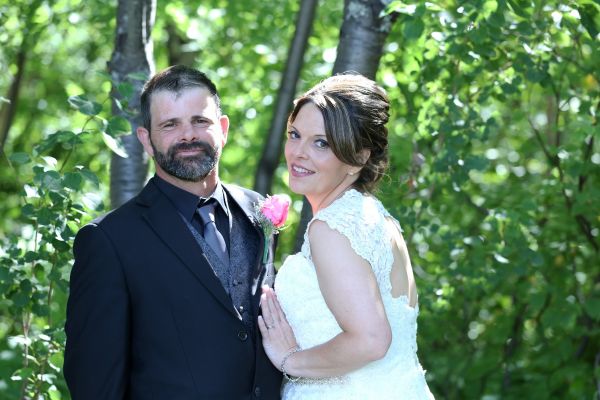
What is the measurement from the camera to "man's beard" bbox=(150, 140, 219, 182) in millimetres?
3242

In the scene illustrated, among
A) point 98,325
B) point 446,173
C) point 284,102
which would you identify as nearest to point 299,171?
point 98,325

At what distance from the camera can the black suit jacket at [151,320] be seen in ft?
9.71

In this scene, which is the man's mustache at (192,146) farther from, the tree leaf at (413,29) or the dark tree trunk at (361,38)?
the tree leaf at (413,29)

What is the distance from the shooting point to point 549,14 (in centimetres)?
451

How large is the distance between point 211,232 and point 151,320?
1.29 feet

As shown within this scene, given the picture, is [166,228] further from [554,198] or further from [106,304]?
[554,198]

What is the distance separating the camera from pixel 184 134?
327 centimetres

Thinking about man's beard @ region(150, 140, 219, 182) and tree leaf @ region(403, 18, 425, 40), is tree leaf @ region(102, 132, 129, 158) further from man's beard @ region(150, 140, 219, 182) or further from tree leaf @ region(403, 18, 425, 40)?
tree leaf @ region(403, 18, 425, 40)

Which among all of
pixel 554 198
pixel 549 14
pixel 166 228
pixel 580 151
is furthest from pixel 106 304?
pixel 554 198

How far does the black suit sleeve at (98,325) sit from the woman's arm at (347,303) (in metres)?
0.61

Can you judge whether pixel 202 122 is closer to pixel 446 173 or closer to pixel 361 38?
pixel 361 38

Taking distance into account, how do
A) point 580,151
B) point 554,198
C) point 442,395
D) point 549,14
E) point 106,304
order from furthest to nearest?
point 442,395 < point 554,198 < point 580,151 < point 549,14 < point 106,304

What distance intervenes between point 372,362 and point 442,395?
3452 millimetres

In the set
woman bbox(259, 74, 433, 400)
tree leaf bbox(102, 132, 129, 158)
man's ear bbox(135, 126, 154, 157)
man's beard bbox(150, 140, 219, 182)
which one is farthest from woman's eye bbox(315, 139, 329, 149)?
tree leaf bbox(102, 132, 129, 158)
